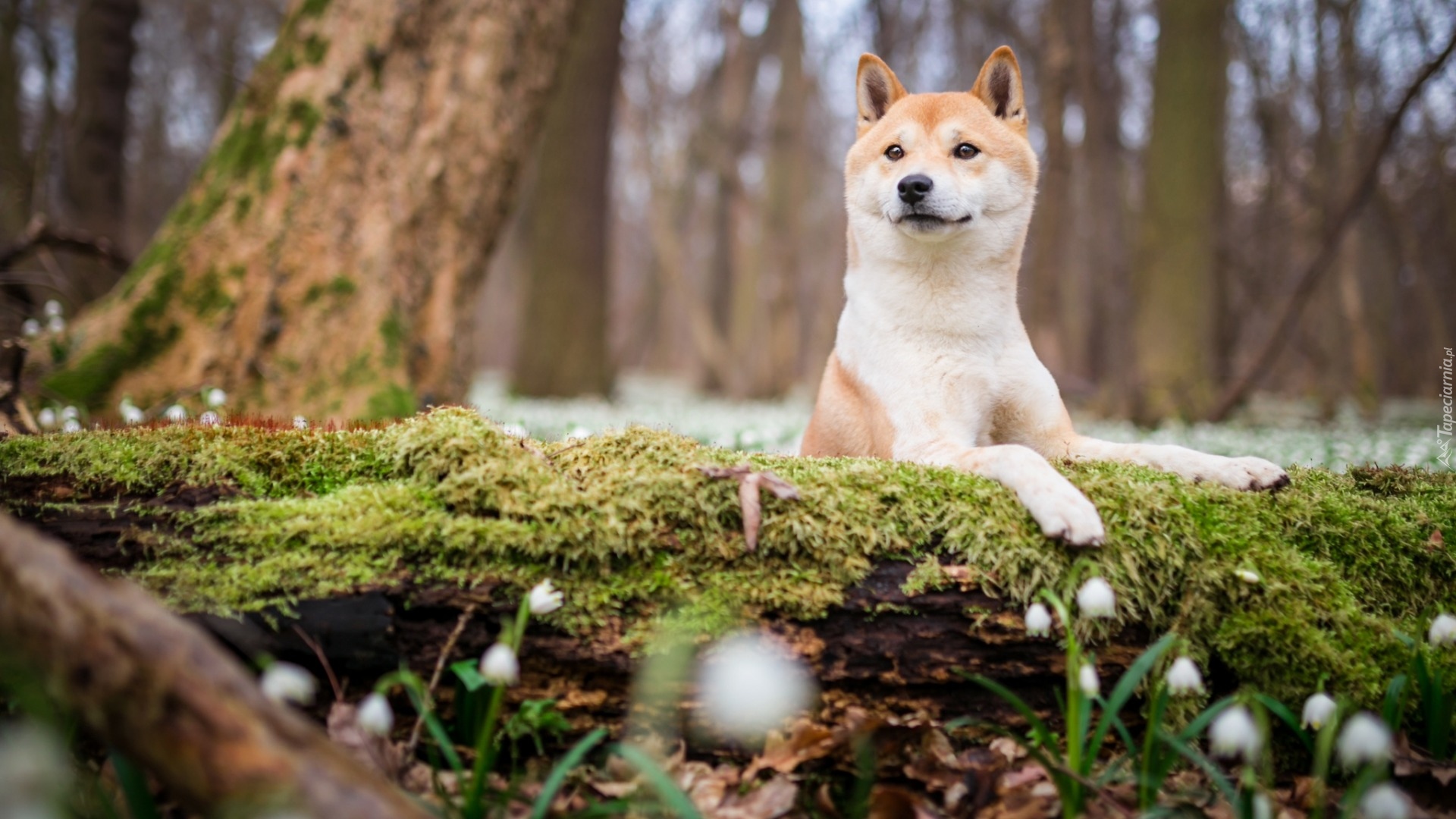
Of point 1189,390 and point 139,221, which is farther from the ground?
point 139,221

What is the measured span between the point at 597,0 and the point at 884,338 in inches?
430

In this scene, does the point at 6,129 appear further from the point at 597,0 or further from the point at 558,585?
the point at 558,585

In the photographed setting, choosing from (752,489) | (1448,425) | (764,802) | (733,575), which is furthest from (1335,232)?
(764,802)

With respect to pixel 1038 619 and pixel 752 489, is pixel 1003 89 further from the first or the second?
pixel 1038 619

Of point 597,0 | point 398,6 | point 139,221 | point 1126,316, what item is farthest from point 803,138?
point 139,221

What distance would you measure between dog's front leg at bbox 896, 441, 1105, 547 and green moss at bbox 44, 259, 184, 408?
4.72 metres

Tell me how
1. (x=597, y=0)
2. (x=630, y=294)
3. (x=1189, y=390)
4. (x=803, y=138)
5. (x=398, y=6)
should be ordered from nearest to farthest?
(x=398, y=6), (x=1189, y=390), (x=597, y=0), (x=803, y=138), (x=630, y=294)

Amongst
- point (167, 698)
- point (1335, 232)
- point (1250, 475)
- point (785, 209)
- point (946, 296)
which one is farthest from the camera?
point (785, 209)

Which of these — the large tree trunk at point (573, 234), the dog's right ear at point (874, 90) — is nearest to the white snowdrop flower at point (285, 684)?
the dog's right ear at point (874, 90)

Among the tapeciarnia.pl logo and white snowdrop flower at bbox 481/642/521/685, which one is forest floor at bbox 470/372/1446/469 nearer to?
the tapeciarnia.pl logo

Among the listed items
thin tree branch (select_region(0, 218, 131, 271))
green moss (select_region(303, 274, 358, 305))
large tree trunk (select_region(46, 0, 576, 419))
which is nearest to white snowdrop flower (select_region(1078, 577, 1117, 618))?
large tree trunk (select_region(46, 0, 576, 419))

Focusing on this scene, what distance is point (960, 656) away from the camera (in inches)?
88.3

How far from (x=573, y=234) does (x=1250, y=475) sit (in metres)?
10.7

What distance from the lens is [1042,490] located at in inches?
95.1
